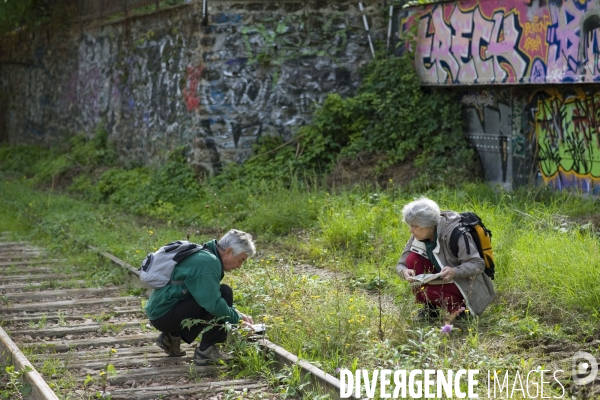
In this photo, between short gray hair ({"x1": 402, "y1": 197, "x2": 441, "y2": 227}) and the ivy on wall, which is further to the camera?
the ivy on wall

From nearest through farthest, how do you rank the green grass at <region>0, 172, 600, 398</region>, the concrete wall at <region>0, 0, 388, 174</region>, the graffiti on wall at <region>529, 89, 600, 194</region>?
1. the green grass at <region>0, 172, 600, 398</region>
2. the graffiti on wall at <region>529, 89, 600, 194</region>
3. the concrete wall at <region>0, 0, 388, 174</region>

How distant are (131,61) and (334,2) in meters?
5.20

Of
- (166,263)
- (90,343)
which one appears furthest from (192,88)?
(166,263)

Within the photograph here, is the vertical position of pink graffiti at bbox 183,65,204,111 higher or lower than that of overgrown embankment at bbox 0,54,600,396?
higher

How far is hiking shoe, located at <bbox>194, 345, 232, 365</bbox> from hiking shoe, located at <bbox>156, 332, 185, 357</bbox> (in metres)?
0.25

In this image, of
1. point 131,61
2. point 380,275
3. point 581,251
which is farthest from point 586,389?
point 131,61

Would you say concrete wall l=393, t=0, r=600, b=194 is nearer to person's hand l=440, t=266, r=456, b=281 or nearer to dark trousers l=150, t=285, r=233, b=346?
person's hand l=440, t=266, r=456, b=281

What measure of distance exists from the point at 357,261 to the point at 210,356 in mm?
3686

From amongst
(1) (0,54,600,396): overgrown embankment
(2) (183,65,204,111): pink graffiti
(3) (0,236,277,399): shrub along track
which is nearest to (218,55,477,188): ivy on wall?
(1) (0,54,600,396): overgrown embankment

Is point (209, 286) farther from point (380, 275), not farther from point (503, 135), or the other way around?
point (503, 135)

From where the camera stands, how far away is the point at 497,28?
13898 millimetres

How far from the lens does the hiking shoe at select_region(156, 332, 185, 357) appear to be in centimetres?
721

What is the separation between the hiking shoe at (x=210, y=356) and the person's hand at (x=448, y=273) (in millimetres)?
1880

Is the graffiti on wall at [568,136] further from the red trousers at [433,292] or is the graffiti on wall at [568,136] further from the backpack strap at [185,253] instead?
the backpack strap at [185,253]
